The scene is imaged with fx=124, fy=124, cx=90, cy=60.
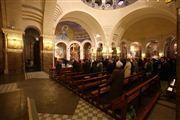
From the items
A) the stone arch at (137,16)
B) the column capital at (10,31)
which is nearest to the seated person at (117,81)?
the column capital at (10,31)

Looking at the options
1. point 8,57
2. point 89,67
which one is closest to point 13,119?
point 89,67

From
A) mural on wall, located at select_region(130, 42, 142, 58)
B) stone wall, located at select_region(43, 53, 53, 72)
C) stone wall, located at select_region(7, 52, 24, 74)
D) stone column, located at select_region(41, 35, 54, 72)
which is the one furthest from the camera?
mural on wall, located at select_region(130, 42, 142, 58)

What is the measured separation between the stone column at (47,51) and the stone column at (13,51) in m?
1.82

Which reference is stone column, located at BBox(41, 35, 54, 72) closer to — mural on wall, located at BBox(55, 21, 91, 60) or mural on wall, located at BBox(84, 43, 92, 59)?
mural on wall, located at BBox(55, 21, 91, 60)

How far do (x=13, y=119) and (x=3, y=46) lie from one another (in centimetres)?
823

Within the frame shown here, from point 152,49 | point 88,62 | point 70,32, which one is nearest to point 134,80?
point 88,62

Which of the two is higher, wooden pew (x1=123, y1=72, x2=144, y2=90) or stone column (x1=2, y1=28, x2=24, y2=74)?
stone column (x1=2, y1=28, x2=24, y2=74)

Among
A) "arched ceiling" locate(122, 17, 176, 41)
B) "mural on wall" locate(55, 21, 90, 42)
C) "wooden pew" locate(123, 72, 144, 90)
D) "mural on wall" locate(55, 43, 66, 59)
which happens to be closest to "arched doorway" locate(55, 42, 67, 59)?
"mural on wall" locate(55, 43, 66, 59)

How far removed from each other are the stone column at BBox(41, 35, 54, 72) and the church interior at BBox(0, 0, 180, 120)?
0.09 meters

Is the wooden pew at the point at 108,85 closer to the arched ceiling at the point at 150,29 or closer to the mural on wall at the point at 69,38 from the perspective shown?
the arched ceiling at the point at 150,29

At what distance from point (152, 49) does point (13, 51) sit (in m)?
20.0

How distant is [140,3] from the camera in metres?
14.1

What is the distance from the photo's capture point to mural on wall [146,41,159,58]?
66.0 feet

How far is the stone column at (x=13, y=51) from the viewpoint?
9.21 metres
